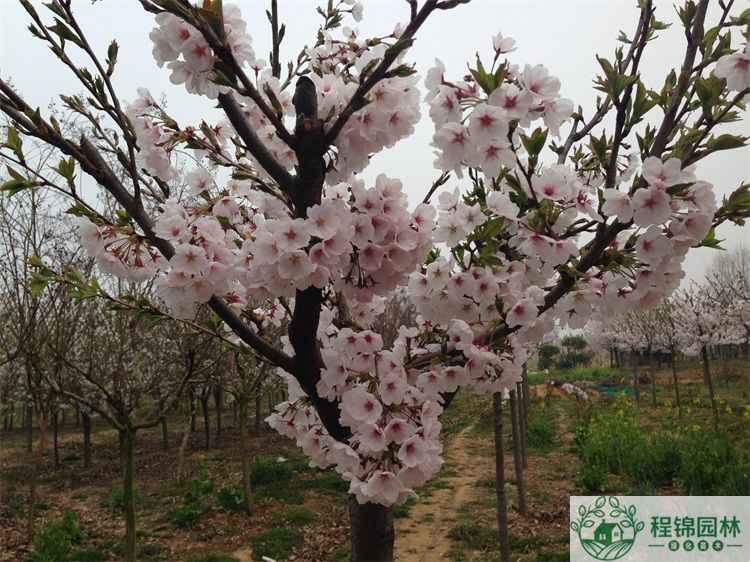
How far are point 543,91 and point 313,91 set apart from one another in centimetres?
66

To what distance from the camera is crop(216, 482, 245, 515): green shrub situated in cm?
819

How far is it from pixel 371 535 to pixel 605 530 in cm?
493

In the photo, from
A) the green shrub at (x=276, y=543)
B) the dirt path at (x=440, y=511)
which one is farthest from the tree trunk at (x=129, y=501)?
the dirt path at (x=440, y=511)

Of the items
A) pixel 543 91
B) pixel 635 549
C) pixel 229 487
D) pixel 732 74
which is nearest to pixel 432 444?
pixel 543 91

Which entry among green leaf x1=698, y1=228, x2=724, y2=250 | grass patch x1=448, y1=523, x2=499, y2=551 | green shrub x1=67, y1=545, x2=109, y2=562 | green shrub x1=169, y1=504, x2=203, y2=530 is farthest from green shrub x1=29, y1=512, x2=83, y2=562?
green leaf x1=698, y1=228, x2=724, y2=250

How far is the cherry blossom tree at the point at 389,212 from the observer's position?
137 cm

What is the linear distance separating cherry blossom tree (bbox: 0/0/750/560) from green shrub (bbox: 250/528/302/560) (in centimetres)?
563

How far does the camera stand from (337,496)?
877 centimetres

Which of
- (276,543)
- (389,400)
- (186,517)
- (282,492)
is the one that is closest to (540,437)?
(282,492)

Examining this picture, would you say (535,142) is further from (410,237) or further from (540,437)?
(540,437)

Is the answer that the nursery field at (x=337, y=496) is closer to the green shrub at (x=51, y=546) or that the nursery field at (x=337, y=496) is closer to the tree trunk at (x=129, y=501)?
the green shrub at (x=51, y=546)

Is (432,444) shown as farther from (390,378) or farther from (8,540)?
(8,540)

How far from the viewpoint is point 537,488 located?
27.8ft

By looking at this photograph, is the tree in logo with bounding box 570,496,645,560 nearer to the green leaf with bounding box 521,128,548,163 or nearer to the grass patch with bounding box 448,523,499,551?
the grass patch with bounding box 448,523,499,551
